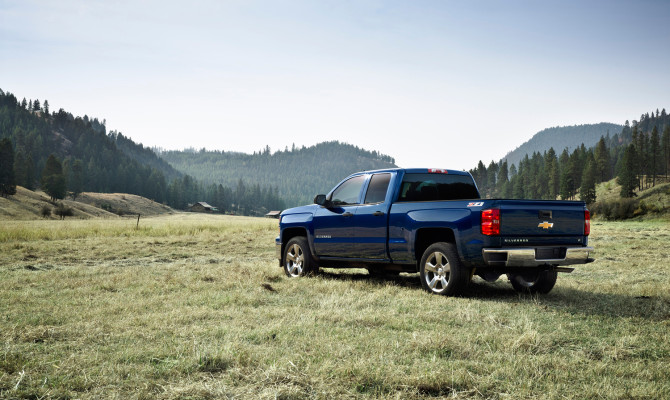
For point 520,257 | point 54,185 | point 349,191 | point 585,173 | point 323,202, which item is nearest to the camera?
point 520,257

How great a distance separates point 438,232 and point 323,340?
395cm

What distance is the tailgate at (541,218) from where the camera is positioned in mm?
7660

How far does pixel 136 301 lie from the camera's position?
25.0 ft

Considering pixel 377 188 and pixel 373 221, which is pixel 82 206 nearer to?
pixel 377 188

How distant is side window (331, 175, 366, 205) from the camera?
10.3m

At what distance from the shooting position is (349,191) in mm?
10555

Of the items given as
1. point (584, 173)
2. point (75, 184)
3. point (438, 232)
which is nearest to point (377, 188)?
point (438, 232)

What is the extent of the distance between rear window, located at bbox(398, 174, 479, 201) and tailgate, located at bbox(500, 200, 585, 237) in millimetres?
2041

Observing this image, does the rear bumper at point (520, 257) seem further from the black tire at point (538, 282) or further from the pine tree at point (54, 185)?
the pine tree at point (54, 185)

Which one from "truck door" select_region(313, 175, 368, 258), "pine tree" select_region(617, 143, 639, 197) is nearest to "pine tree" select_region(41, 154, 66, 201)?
"truck door" select_region(313, 175, 368, 258)

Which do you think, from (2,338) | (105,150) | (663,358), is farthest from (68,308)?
(105,150)

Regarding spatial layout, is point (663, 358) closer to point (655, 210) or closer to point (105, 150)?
point (655, 210)

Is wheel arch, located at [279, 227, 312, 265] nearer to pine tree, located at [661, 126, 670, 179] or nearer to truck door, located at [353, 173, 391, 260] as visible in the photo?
truck door, located at [353, 173, 391, 260]

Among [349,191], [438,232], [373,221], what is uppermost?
[349,191]
